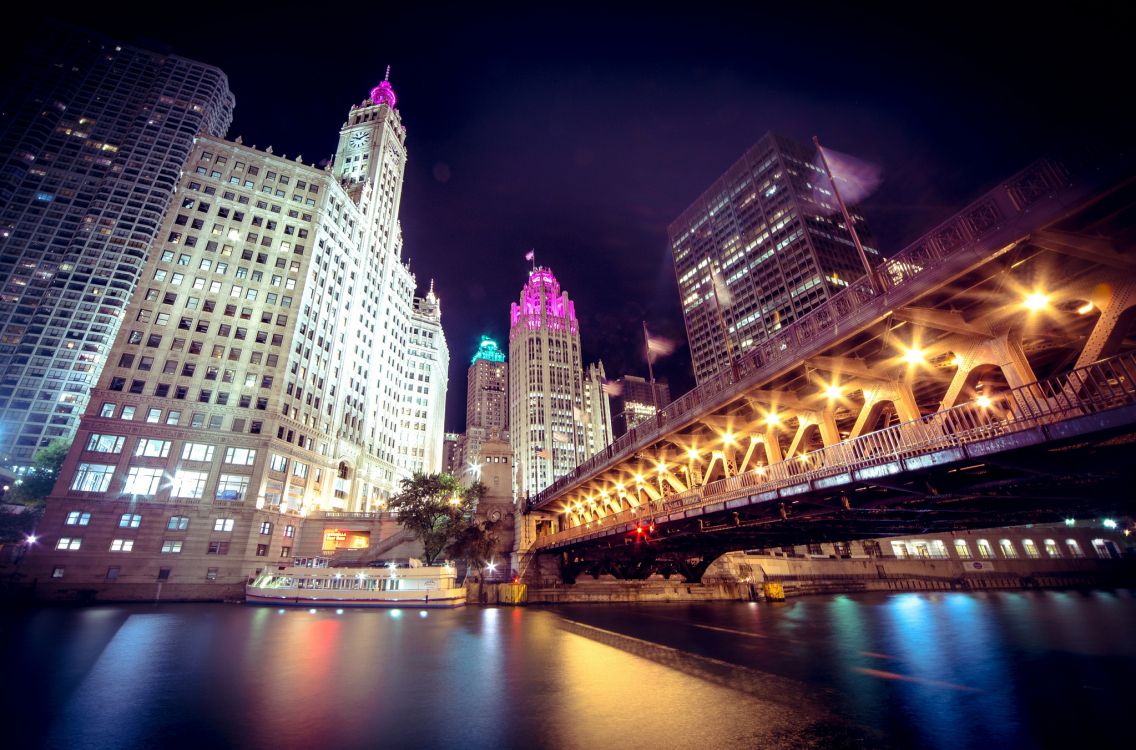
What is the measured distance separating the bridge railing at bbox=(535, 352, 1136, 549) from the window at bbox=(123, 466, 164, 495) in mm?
51766

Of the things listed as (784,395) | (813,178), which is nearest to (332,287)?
(784,395)

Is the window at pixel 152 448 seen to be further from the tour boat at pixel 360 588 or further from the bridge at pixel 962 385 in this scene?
the bridge at pixel 962 385

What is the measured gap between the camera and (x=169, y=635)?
2005 cm

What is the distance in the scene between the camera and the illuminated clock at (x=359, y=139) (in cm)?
8994

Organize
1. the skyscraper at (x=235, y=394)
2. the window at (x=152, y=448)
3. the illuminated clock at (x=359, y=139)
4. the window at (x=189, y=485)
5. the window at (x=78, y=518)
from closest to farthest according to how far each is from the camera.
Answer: the window at (x=78, y=518) < the skyscraper at (x=235, y=394) < the window at (x=189, y=485) < the window at (x=152, y=448) < the illuminated clock at (x=359, y=139)

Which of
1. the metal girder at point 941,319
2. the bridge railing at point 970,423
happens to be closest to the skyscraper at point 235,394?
the bridge railing at point 970,423

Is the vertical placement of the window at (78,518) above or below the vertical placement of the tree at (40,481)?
below

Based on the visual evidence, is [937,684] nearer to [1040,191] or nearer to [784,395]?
[784,395]

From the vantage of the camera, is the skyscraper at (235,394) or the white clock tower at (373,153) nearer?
the skyscraper at (235,394)

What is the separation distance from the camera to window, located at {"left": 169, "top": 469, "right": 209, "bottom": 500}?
43.9 meters

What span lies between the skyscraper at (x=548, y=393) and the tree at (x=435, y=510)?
284 feet

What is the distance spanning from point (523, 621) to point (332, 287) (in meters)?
56.8

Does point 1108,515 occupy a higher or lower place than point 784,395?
lower

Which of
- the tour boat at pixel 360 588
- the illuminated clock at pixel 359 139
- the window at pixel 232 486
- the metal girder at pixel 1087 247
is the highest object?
the illuminated clock at pixel 359 139
